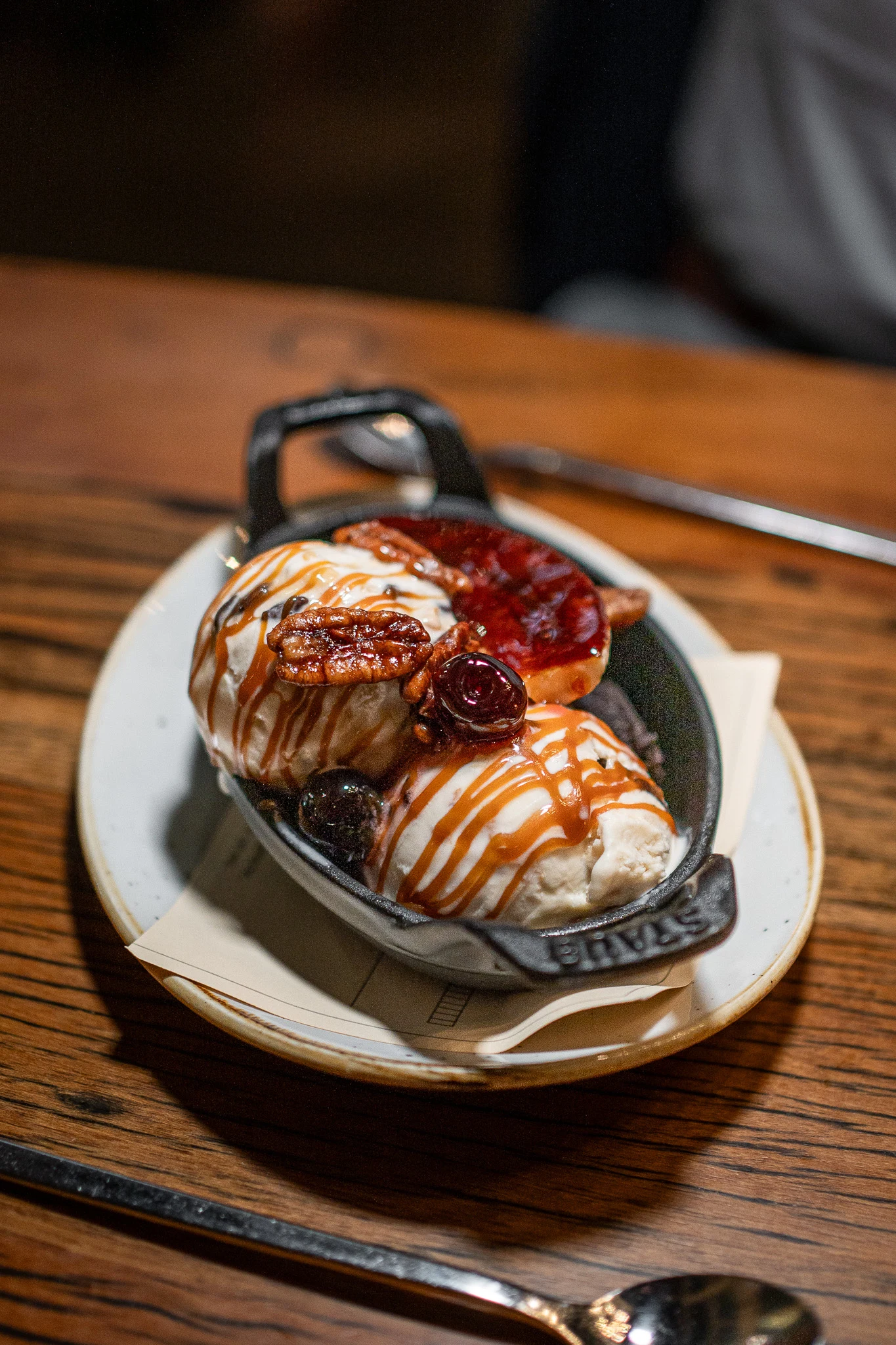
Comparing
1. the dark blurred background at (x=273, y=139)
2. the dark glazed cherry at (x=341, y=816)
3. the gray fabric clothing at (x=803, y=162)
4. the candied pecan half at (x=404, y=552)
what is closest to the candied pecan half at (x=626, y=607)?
the candied pecan half at (x=404, y=552)

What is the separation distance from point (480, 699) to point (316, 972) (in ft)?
0.72

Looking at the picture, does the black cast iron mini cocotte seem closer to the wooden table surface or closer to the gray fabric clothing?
the wooden table surface

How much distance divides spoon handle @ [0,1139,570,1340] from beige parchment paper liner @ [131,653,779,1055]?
11 cm

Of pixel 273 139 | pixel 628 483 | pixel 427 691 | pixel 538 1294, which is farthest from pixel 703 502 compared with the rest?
pixel 273 139

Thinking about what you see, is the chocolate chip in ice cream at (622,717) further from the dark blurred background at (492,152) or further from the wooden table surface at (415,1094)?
the dark blurred background at (492,152)

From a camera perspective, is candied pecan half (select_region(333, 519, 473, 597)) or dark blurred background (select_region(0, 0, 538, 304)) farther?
dark blurred background (select_region(0, 0, 538, 304))

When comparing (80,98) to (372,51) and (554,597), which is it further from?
(554,597)

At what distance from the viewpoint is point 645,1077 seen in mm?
655

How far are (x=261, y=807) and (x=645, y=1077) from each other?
1.04 feet

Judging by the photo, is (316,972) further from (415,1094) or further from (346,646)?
(346,646)

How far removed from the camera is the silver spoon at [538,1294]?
0.53 m

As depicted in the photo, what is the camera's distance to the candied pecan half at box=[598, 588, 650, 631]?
0.77 meters

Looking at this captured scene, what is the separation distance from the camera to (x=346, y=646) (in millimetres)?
637

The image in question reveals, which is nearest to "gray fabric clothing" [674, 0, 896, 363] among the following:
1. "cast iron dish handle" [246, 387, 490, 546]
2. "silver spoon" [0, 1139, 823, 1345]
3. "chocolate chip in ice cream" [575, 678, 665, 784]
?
"cast iron dish handle" [246, 387, 490, 546]
